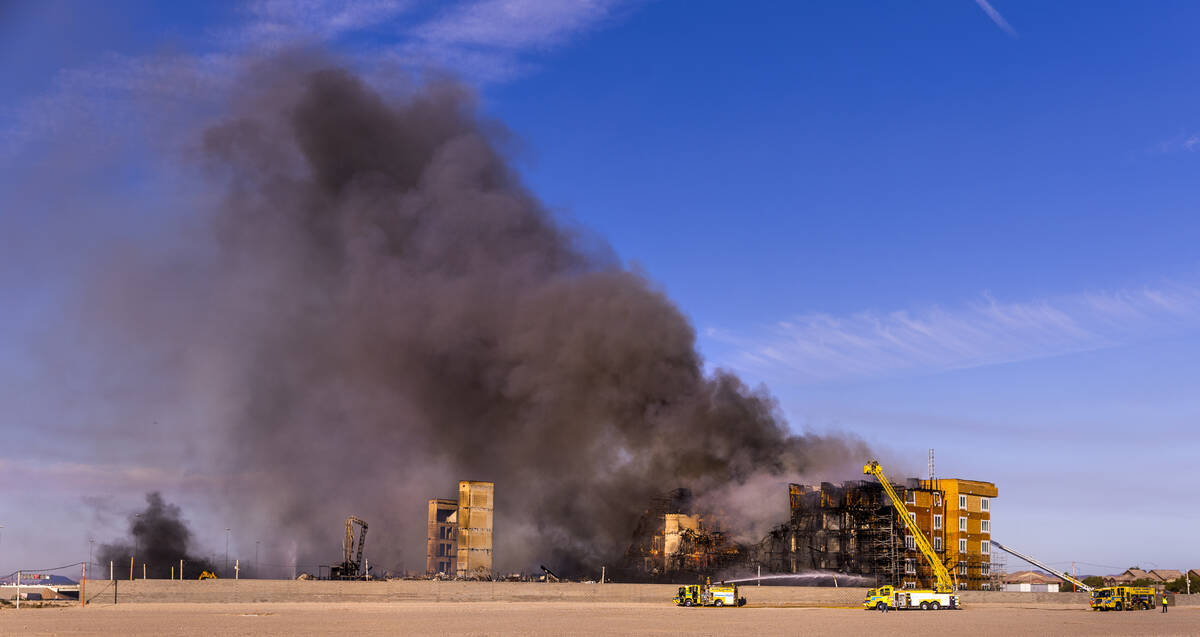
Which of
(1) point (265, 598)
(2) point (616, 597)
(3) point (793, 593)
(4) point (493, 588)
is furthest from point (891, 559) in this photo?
(1) point (265, 598)

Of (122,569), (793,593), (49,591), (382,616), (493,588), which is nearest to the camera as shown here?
(382,616)

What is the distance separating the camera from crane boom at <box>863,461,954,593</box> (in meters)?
84.2

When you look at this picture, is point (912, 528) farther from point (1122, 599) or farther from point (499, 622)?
point (499, 622)

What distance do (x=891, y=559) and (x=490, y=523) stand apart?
30.9 m

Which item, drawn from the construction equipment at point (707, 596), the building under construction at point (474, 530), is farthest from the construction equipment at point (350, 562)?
the construction equipment at point (707, 596)


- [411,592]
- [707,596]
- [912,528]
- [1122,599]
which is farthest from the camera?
[912,528]

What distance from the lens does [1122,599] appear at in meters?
68.3

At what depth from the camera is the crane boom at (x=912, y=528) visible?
84188 millimetres

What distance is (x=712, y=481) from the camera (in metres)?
86.2

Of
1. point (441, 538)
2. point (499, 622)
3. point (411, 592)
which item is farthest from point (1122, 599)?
point (441, 538)

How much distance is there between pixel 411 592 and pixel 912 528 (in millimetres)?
42408

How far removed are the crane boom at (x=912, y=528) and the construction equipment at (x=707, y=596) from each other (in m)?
25.9

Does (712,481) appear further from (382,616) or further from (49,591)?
(49,591)

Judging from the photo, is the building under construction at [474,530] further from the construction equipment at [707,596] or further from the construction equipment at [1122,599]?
the construction equipment at [1122,599]
